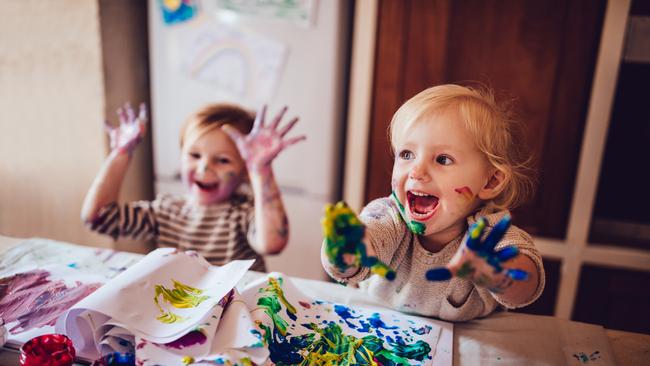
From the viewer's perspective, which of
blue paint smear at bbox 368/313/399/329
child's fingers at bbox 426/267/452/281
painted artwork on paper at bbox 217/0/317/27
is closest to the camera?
child's fingers at bbox 426/267/452/281

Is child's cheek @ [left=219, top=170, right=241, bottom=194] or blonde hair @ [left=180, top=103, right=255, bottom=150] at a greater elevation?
A: blonde hair @ [left=180, top=103, right=255, bottom=150]

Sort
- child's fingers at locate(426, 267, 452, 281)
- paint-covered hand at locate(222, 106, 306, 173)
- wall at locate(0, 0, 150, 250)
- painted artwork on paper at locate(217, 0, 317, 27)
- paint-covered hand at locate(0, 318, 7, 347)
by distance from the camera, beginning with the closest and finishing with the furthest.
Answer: child's fingers at locate(426, 267, 452, 281) → paint-covered hand at locate(0, 318, 7, 347) → paint-covered hand at locate(222, 106, 306, 173) → painted artwork on paper at locate(217, 0, 317, 27) → wall at locate(0, 0, 150, 250)

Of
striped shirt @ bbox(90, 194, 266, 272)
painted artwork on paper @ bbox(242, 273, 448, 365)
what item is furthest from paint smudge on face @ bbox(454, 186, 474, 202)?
striped shirt @ bbox(90, 194, 266, 272)

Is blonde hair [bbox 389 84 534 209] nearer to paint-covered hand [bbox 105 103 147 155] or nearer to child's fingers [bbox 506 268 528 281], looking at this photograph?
child's fingers [bbox 506 268 528 281]

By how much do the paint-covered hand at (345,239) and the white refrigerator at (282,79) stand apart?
3.65 ft

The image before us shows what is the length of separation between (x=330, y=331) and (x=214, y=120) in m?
0.65

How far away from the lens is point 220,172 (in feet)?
3.90

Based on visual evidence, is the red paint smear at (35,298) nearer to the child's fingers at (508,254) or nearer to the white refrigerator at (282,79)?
the child's fingers at (508,254)

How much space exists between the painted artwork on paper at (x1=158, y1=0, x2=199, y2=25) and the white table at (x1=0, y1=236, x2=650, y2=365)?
1.30 m

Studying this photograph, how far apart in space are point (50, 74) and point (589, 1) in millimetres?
1895

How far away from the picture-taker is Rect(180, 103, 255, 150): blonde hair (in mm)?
1187

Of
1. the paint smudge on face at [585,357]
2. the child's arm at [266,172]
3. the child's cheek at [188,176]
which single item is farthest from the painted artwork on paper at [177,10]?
the paint smudge on face at [585,357]

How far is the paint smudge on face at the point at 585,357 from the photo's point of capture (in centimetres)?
74

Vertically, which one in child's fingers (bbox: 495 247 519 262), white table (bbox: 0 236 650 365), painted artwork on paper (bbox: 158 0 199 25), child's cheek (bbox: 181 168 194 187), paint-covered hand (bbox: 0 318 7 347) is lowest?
white table (bbox: 0 236 650 365)
